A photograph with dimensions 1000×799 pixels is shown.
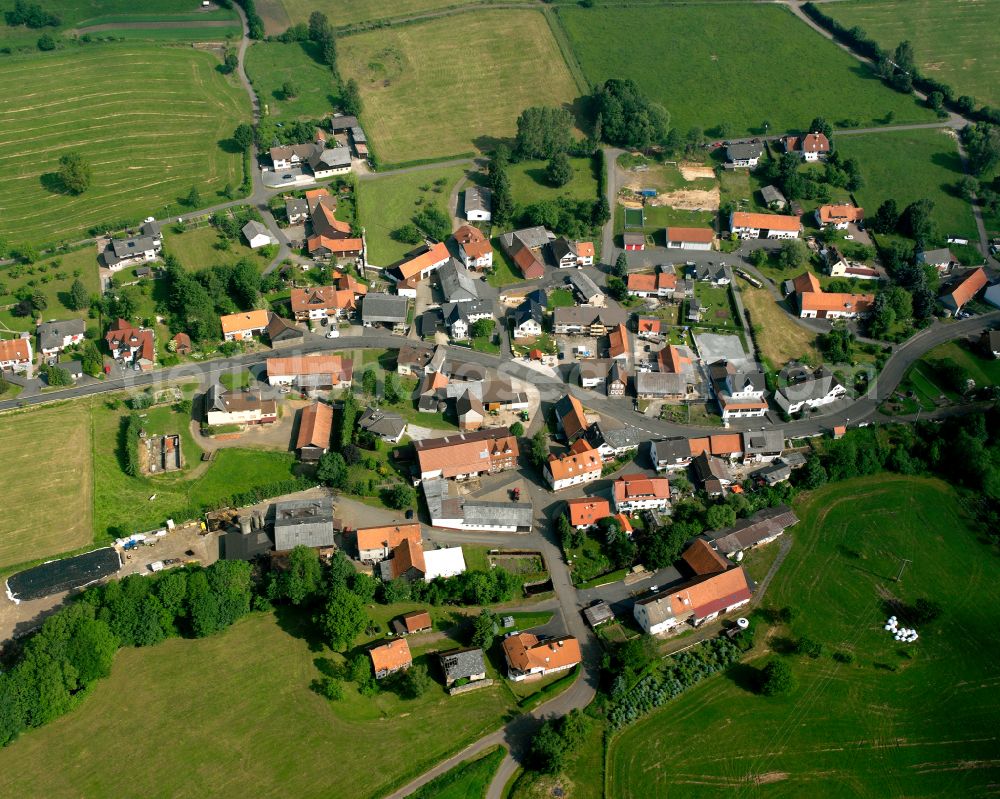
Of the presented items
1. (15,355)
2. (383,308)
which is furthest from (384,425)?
(15,355)

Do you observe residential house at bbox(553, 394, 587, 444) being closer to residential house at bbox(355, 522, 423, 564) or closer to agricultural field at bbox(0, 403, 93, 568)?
residential house at bbox(355, 522, 423, 564)

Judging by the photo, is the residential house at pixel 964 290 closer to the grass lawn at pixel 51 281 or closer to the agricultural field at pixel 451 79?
the agricultural field at pixel 451 79

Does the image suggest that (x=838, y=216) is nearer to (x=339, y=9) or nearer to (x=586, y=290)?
(x=586, y=290)

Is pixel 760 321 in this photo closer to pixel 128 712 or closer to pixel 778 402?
pixel 778 402

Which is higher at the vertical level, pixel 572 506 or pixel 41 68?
pixel 41 68

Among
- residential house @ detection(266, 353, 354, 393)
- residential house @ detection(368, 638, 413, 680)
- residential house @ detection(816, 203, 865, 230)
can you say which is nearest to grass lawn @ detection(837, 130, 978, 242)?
residential house @ detection(816, 203, 865, 230)

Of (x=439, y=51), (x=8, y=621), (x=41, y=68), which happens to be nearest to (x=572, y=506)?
(x=8, y=621)

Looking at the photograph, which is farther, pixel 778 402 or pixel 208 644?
pixel 778 402
